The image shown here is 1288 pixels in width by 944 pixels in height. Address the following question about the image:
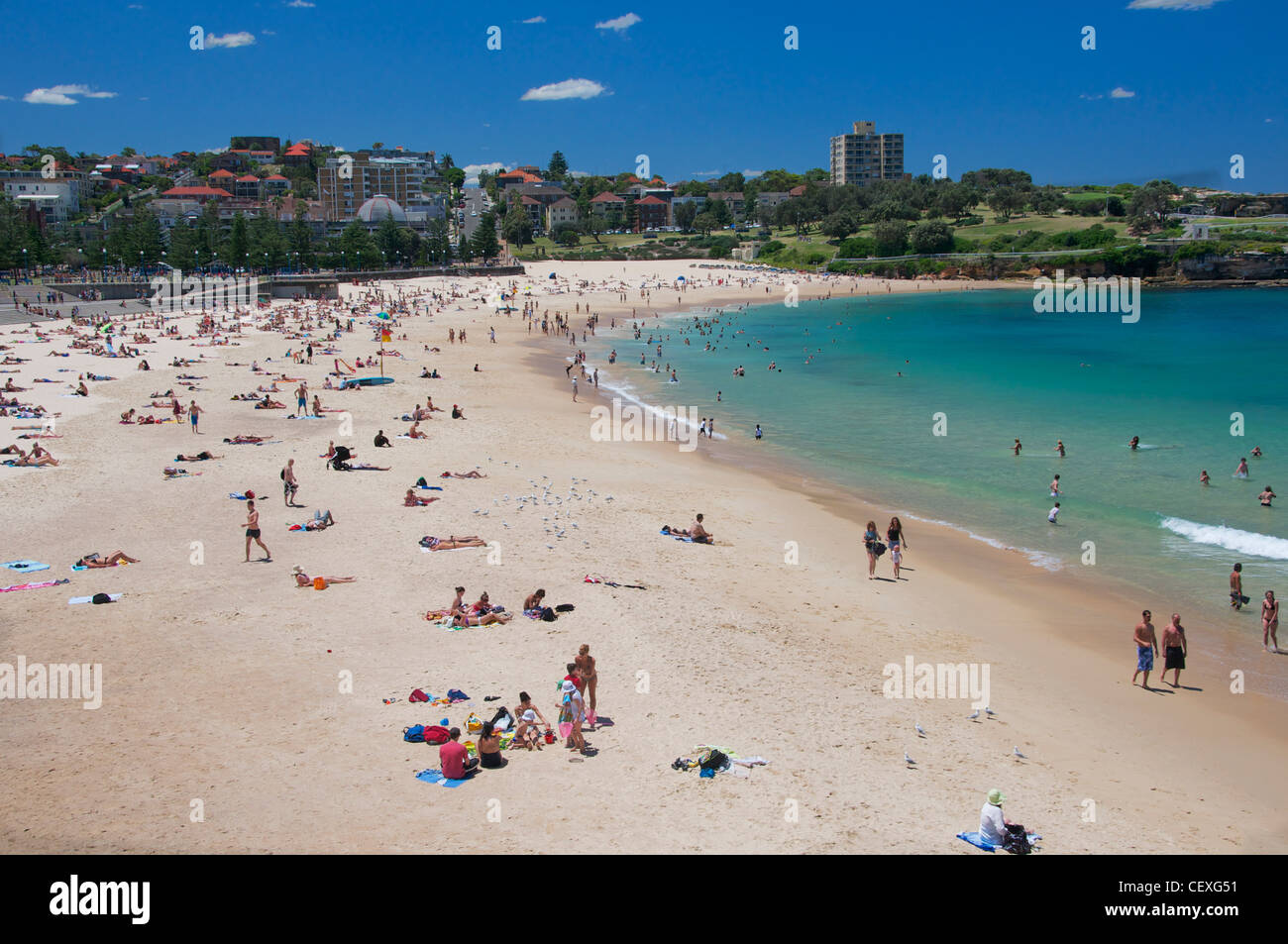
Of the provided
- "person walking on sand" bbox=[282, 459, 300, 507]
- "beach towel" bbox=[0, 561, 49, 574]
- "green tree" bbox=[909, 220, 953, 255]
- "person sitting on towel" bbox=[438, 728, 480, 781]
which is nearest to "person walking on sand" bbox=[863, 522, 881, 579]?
"person sitting on towel" bbox=[438, 728, 480, 781]

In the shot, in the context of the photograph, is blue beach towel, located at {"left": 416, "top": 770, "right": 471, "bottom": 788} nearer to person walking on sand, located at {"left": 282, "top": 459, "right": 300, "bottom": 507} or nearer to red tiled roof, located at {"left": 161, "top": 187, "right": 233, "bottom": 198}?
person walking on sand, located at {"left": 282, "top": 459, "right": 300, "bottom": 507}

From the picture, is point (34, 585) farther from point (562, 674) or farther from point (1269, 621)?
point (1269, 621)

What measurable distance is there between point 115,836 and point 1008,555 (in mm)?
15745

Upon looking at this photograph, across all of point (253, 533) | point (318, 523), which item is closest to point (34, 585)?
point (253, 533)

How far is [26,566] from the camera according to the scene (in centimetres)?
1442

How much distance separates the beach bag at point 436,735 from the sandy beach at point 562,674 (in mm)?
205

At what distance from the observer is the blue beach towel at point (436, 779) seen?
8.66 m

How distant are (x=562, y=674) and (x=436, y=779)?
9.05 feet

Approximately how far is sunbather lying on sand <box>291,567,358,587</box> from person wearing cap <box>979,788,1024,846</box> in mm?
9976

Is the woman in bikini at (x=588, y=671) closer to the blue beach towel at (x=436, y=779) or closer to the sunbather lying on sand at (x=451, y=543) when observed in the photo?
the blue beach towel at (x=436, y=779)

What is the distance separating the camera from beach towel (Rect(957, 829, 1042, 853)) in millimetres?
7824

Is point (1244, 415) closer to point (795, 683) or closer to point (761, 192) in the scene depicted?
point (795, 683)

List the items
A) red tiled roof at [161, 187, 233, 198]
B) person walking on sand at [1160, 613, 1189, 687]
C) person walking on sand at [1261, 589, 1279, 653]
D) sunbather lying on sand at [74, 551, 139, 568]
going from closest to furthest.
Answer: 1. person walking on sand at [1160, 613, 1189, 687]
2. person walking on sand at [1261, 589, 1279, 653]
3. sunbather lying on sand at [74, 551, 139, 568]
4. red tiled roof at [161, 187, 233, 198]
